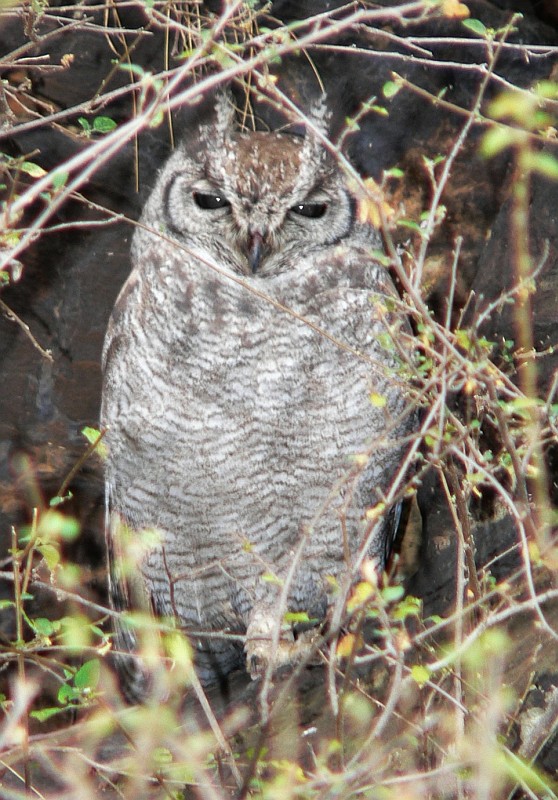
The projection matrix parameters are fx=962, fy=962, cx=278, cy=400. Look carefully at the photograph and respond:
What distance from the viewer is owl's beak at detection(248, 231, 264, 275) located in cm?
261

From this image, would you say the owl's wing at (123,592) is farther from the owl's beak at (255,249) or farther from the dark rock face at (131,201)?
the owl's beak at (255,249)

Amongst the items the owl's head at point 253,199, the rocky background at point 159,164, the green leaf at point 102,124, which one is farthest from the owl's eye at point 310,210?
the green leaf at point 102,124

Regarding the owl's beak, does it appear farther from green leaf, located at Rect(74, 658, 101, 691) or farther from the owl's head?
green leaf, located at Rect(74, 658, 101, 691)

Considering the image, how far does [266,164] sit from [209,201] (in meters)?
0.21

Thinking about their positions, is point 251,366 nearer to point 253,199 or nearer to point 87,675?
point 253,199

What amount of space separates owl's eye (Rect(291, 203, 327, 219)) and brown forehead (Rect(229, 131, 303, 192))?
0.08m

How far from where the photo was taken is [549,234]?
8.93ft

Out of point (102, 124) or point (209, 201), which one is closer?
point (102, 124)

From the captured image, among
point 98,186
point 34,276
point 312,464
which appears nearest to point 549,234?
point 312,464

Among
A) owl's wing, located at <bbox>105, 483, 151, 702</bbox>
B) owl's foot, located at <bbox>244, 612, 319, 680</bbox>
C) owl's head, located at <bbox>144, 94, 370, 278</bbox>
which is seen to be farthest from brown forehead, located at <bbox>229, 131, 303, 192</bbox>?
owl's foot, located at <bbox>244, 612, 319, 680</bbox>

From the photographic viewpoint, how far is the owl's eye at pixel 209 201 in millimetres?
2686

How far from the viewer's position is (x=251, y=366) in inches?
104

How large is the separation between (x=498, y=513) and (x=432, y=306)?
74 cm

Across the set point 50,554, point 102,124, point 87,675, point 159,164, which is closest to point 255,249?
point 102,124
